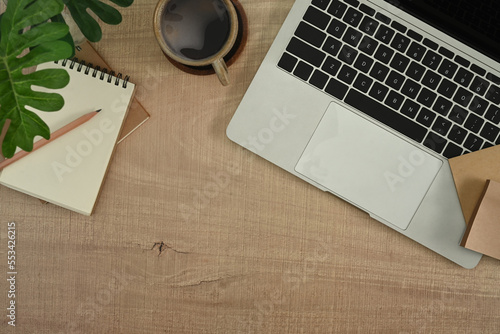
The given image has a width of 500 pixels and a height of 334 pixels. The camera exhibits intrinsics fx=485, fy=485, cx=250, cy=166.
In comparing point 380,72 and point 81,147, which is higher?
point 380,72

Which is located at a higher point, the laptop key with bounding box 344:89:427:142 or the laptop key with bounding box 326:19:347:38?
the laptop key with bounding box 326:19:347:38

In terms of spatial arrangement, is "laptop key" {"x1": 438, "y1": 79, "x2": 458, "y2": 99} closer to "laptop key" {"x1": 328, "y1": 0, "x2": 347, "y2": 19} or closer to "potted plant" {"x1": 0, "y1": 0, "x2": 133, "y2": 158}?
"laptop key" {"x1": 328, "y1": 0, "x2": 347, "y2": 19}

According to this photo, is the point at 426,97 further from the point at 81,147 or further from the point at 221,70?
the point at 81,147

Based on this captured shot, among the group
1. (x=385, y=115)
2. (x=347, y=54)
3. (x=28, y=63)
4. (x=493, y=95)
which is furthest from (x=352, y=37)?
(x=28, y=63)

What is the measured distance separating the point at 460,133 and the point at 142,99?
0.50m

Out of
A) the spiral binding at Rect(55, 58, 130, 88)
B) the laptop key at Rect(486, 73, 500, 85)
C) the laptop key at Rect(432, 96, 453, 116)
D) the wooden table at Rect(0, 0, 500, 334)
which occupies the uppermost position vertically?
the laptop key at Rect(486, 73, 500, 85)

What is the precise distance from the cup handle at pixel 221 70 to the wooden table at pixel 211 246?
0.04 metres

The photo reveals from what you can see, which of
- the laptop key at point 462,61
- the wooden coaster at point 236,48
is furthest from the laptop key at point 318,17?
the laptop key at point 462,61

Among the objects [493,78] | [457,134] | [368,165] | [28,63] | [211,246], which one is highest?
[493,78]

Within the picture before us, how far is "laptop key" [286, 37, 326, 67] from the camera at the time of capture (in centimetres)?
75

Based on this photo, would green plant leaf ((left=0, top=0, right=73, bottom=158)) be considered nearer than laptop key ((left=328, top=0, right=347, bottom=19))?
Yes

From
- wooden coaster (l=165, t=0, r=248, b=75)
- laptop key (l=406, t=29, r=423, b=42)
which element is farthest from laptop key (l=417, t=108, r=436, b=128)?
wooden coaster (l=165, t=0, r=248, b=75)

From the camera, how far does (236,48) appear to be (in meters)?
0.77

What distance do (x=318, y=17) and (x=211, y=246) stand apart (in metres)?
0.40
